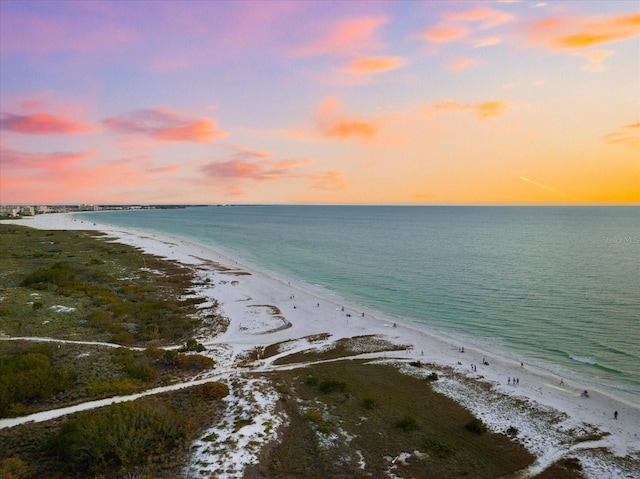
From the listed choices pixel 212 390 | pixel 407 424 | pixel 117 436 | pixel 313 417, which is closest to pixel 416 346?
pixel 407 424

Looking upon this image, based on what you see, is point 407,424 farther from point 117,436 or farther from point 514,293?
point 514,293

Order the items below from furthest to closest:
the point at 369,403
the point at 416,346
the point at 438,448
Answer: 1. the point at 416,346
2. the point at 369,403
3. the point at 438,448

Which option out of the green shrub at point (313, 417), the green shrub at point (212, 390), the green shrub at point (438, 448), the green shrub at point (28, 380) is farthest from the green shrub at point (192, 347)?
the green shrub at point (438, 448)

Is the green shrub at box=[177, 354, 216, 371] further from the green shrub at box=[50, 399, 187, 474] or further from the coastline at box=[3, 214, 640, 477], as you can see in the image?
the green shrub at box=[50, 399, 187, 474]

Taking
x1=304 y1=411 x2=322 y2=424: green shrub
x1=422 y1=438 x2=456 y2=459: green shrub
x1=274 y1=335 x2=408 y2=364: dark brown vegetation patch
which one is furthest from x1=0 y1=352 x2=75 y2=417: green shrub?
x1=422 y1=438 x2=456 y2=459: green shrub

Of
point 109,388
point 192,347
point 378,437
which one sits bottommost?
point 378,437

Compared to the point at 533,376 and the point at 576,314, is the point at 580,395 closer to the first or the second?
the point at 533,376

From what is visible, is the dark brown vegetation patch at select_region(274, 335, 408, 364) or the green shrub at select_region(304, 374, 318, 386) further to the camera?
the dark brown vegetation patch at select_region(274, 335, 408, 364)
